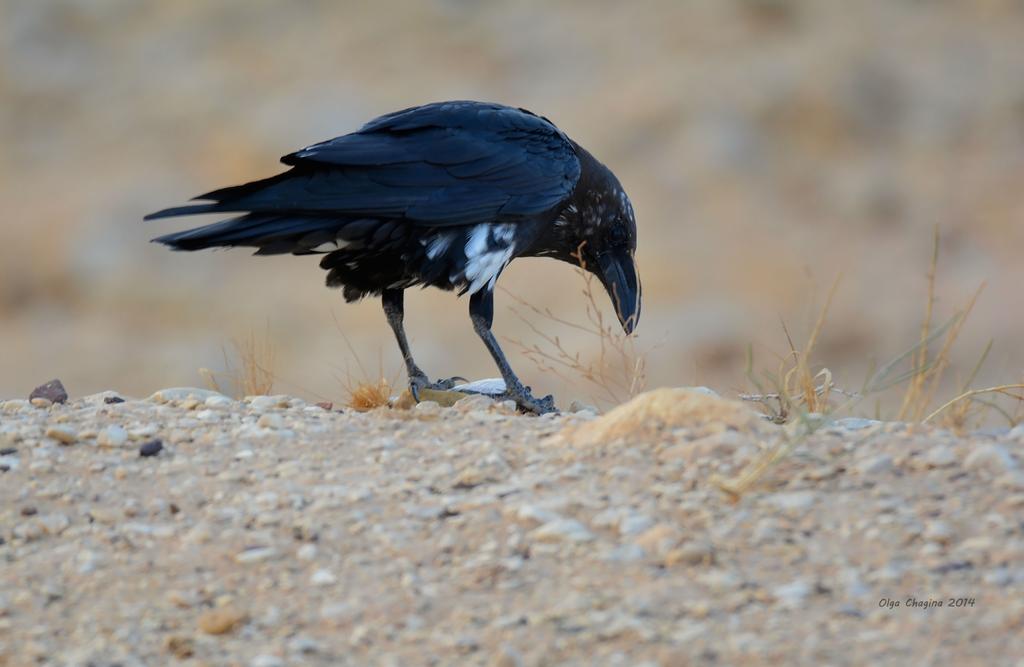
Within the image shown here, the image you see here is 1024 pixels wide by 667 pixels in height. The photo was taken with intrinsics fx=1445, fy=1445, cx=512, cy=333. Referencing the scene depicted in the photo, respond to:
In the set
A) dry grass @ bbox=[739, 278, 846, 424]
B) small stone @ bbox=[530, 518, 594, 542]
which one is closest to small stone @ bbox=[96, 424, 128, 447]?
small stone @ bbox=[530, 518, 594, 542]

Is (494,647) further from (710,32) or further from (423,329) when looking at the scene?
(710,32)

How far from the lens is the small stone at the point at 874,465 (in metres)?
4.60

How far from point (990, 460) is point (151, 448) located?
2917 mm

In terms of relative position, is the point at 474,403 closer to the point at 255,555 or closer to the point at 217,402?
the point at 217,402

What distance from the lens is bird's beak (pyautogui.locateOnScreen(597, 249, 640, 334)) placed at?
26.7 ft

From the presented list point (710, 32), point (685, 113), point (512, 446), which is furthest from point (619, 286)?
point (710, 32)

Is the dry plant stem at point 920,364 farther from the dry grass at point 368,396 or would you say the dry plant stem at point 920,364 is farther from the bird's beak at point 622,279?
the bird's beak at point 622,279

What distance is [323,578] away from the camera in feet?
13.7

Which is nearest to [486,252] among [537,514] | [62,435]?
[62,435]

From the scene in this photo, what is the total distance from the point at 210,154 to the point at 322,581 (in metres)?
23.6

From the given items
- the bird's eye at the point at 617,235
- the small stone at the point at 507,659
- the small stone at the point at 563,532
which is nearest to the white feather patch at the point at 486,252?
the bird's eye at the point at 617,235

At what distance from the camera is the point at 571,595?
3.97m

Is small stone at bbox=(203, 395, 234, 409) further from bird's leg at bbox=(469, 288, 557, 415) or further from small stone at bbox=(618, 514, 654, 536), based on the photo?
small stone at bbox=(618, 514, 654, 536)

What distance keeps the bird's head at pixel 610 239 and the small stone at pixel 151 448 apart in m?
3.04
